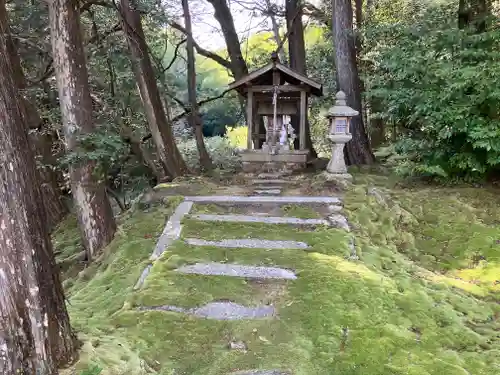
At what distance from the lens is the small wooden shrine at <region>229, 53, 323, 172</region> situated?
9039mm

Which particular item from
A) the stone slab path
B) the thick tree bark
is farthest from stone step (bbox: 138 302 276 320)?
the thick tree bark

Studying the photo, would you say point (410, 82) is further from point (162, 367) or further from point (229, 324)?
point (162, 367)

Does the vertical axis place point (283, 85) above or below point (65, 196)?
above

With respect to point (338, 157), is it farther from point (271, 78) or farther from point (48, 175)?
point (48, 175)

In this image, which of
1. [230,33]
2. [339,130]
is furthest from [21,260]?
[230,33]

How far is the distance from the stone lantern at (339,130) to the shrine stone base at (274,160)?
1.63 metres

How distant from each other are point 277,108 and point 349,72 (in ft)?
6.13

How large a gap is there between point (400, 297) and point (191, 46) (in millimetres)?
7820

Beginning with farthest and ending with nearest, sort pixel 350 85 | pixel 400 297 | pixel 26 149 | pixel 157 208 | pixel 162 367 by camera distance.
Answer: pixel 350 85 → pixel 157 208 → pixel 400 297 → pixel 162 367 → pixel 26 149

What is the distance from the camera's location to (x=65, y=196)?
31.6 ft

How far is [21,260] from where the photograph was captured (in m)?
2.29

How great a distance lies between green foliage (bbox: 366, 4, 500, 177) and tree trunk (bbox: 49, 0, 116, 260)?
4.79m

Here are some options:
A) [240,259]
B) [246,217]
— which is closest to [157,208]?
[246,217]

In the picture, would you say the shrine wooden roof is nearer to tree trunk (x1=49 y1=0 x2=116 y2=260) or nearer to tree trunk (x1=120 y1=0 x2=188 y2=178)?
tree trunk (x1=120 y1=0 x2=188 y2=178)
